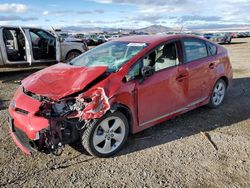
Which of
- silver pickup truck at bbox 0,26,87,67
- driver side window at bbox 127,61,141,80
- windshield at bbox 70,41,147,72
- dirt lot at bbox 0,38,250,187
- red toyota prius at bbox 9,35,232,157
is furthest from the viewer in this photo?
silver pickup truck at bbox 0,26,87,67

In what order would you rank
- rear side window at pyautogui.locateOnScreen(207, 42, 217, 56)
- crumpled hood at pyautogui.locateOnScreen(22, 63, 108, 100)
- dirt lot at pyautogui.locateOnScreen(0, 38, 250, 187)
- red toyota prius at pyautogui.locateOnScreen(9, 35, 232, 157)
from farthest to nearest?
rear side window at pyautogui.locateOnScreen(207, 42, 217, 56) < crumpled hood at pyautogui.locateOnScreen(22, 63, 108, 100) < red toyota prius at pyautogui.locateOnScreen(9, 35, 232, 157) < dirt lot at pyautogui.locateOnScreen(0, 38, 250, 187)

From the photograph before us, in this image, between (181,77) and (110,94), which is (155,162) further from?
(181,77)

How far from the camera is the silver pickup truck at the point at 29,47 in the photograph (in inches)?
404

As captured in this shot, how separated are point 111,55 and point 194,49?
1.61 metres

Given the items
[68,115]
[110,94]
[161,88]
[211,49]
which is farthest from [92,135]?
[211,49]

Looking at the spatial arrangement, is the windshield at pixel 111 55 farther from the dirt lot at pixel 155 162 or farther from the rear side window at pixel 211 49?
the rear side window at pixel 211 49

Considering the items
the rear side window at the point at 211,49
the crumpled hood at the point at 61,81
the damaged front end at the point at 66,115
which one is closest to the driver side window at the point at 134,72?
the crumpled hood at the point at 61,81

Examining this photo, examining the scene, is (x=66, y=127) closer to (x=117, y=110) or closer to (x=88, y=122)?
(x=88, y=122)

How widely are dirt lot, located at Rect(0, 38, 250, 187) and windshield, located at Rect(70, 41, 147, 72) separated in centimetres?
122

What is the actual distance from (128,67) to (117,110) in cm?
65

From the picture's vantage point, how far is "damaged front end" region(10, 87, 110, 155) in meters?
3.71

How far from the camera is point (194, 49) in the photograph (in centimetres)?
557

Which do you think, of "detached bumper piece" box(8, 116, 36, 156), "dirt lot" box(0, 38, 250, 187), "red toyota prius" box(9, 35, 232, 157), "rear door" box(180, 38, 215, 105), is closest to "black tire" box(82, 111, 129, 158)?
"red toyota prius" box(9, 35, 232, 157)

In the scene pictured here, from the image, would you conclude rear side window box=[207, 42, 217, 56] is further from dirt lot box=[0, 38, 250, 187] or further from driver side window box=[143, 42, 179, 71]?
dirt lot box=[0, 38, 250, 187]
